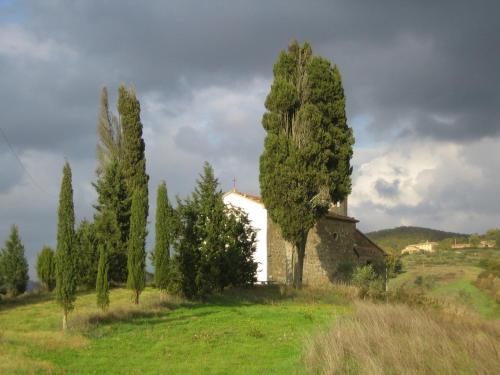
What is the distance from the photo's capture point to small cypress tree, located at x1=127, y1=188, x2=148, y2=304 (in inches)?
732

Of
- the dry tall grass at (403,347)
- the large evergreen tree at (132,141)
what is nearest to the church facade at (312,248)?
the large evergreen tree at (132,141)

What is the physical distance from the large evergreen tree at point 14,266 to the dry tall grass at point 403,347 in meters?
20.3

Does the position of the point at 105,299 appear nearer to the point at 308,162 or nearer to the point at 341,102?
the point at 308,162

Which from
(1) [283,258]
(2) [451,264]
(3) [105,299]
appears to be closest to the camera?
(3) [105,299]

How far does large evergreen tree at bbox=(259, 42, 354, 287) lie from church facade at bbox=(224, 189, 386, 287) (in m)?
4.09

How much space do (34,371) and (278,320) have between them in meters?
8.37

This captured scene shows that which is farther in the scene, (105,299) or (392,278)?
(392,278)

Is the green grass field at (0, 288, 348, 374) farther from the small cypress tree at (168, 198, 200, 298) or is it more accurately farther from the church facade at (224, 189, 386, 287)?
the church facade at (224, 189, 386, 287)

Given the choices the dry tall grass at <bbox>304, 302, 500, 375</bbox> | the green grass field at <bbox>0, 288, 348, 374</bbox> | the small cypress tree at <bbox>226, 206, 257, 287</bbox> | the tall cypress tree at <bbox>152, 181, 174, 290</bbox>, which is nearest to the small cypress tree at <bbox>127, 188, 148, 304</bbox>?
the green grass field at <bbox>0, 288, 348, 374</bbox>

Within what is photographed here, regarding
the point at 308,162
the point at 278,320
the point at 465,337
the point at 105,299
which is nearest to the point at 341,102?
the point at 308,162

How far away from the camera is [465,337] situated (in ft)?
28.3

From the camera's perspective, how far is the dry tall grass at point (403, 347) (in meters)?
7.45

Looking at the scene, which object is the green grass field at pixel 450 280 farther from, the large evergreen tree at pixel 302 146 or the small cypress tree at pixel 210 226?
the small cypress tree at pixel 210 226

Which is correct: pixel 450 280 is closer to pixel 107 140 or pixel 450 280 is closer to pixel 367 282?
pixel 367 282
